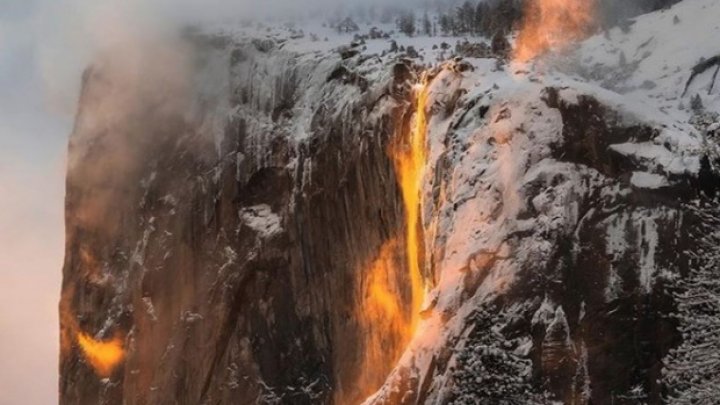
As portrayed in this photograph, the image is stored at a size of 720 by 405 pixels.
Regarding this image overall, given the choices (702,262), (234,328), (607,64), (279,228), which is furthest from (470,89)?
(234,328)

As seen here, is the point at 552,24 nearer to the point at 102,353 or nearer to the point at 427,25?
the point at 427,25

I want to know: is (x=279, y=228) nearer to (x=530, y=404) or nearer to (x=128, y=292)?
(x=128, y=292)

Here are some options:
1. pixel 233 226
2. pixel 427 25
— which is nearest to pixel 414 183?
pixel 233 226

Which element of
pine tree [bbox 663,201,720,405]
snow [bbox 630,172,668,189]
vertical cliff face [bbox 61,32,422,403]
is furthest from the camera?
vertical cliff face [bbox 61,32,422,403]

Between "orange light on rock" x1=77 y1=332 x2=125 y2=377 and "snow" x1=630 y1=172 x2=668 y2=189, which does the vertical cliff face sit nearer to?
"orange light on rock" x1=77 y1=332 x2=125 y2=377

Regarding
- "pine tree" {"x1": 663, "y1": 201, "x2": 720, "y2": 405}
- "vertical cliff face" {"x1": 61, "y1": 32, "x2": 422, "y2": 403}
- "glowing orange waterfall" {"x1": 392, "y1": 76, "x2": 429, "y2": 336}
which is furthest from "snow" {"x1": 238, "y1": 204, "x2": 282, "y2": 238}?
"pine tree" {"x1": 663, "y1": 201, "x2": 720, "y2": 405}

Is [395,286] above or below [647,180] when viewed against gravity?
below
